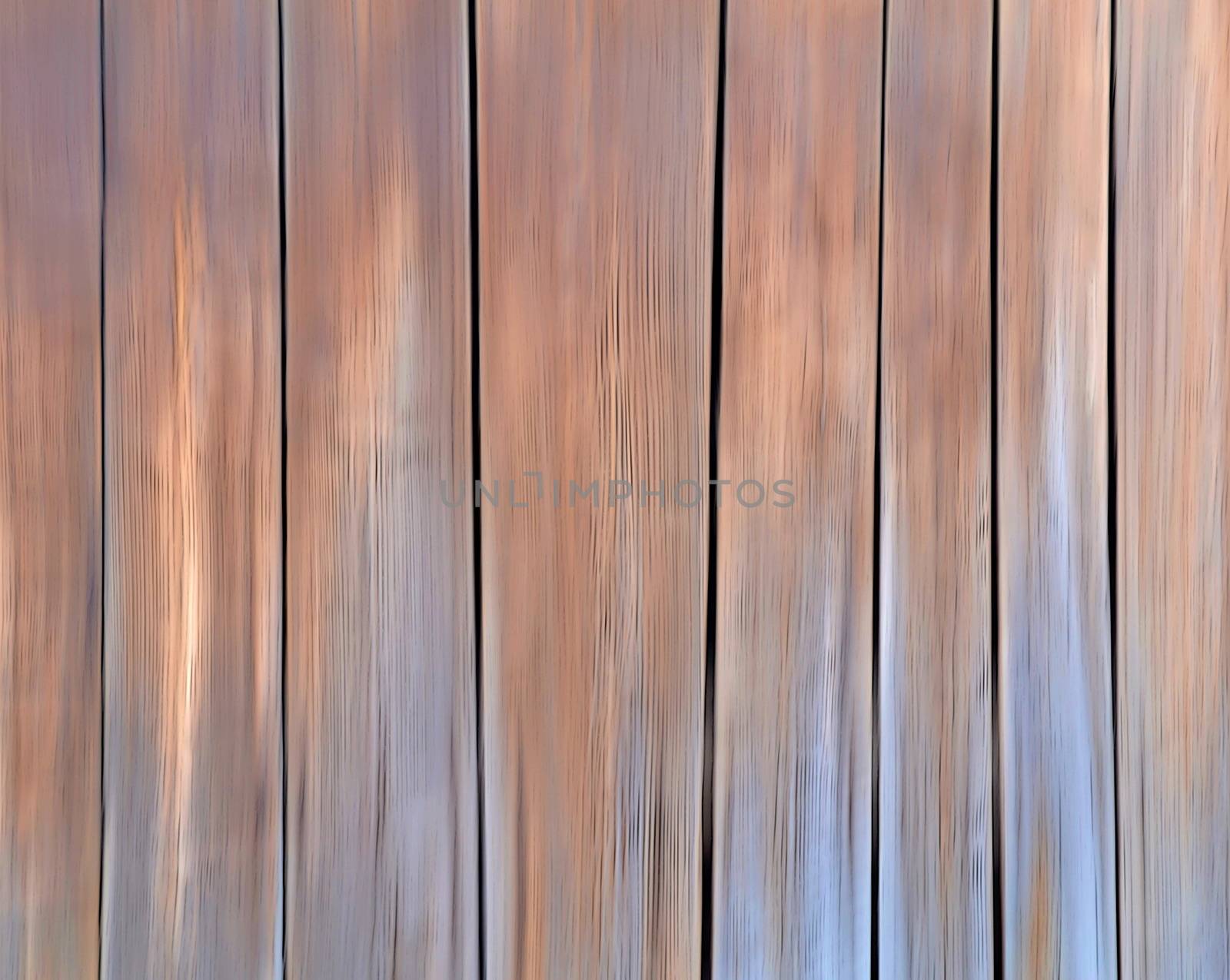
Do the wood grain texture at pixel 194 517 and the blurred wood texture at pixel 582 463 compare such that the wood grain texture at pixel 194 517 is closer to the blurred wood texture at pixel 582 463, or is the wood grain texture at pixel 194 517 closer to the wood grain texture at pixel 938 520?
the blurred wood texture at pixel 582 463

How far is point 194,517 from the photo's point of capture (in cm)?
50

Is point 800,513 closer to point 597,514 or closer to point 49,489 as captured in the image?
point 597,514

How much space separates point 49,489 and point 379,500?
23 cm

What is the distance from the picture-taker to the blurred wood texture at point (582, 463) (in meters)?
0.50

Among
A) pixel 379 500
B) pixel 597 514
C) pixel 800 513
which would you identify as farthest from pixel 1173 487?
pixel 379 500

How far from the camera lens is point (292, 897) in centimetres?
50

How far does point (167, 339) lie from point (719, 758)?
0.49m

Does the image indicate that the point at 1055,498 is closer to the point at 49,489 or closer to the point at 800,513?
the point at 800,513

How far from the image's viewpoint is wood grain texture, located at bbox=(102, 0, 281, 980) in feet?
1.62

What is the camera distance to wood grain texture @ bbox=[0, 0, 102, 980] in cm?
49

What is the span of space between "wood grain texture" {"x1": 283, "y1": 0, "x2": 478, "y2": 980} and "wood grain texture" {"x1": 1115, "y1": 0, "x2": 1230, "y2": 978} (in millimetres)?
484

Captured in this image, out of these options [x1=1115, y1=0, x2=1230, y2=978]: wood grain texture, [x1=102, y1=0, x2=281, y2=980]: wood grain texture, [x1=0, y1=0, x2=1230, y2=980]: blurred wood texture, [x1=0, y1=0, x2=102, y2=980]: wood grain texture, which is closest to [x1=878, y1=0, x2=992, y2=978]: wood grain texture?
[x1=0, y1=0, x2=1230, y2=980]: blurred wood texture

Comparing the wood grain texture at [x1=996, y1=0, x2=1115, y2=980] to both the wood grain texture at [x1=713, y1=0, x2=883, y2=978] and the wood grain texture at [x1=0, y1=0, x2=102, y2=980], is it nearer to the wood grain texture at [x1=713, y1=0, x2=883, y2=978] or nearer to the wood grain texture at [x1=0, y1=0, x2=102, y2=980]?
the wood grain texture at [x1=713, y1=0, x2=883, y2=978]

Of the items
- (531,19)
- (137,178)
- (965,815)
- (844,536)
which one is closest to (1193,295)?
(844,536)
